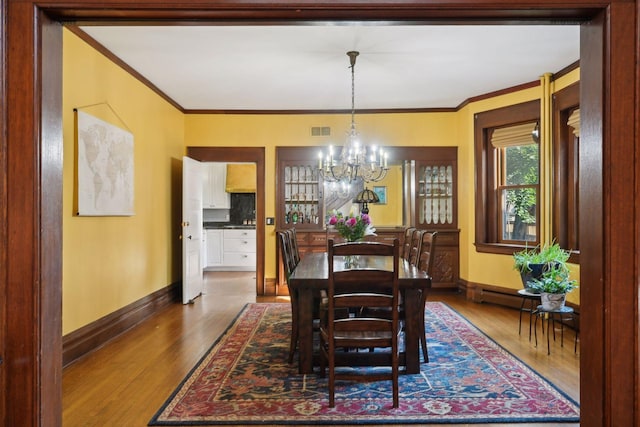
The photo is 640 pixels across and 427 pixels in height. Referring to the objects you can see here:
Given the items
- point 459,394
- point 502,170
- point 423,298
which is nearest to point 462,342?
point 423,298

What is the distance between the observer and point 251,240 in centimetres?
920

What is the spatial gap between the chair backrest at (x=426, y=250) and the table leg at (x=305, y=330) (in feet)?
3.22

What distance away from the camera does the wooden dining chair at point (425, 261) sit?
11.4 feet

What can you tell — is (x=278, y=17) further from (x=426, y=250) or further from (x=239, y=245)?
(x=239, y=245)

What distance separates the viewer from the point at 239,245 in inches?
363

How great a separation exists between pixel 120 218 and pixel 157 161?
1341 mm

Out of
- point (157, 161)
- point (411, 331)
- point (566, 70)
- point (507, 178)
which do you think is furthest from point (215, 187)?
point (411, 331)

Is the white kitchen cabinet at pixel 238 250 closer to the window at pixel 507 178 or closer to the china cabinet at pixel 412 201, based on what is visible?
the china cabinet at pixel 412 201

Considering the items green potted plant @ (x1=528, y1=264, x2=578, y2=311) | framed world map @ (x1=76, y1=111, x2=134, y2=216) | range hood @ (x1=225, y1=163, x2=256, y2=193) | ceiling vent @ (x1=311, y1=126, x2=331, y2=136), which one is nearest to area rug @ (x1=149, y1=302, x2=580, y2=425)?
green potted plant @ (x1=528, y1=264, x2=578, y2=311)

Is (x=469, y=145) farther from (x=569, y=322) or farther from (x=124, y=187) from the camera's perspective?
(x=124, y=187)

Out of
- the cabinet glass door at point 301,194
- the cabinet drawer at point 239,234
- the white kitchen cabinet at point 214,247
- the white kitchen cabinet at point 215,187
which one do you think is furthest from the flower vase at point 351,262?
the white kitchen cabinet at point 215,187

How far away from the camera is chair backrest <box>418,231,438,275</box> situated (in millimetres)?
3494

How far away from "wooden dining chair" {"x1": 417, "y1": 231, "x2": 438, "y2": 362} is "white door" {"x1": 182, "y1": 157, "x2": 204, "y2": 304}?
11.3 ft

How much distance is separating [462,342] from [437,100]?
3497mm
